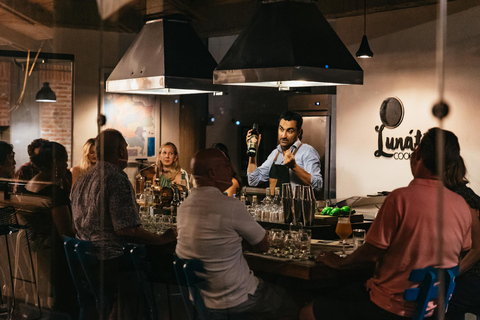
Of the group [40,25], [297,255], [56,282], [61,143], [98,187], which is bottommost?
[56,282]

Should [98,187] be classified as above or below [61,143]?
below

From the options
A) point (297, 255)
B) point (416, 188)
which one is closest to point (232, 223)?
point (297, 255)

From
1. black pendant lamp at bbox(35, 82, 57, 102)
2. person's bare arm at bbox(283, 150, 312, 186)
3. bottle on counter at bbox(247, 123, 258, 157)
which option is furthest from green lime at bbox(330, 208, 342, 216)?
black pendant lamp at bbox(35, 82, 57, 102)

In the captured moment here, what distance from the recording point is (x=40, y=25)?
3.03m

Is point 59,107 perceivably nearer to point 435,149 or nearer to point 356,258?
point 356,258

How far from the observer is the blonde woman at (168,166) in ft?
8.50

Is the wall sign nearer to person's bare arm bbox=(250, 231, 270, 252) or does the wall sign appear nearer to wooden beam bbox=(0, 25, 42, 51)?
person's bare arm bbox=(250, 231, 270, 252)

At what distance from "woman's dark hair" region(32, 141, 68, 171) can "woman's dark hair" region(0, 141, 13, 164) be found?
0.14 m

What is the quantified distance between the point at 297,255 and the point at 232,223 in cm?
30

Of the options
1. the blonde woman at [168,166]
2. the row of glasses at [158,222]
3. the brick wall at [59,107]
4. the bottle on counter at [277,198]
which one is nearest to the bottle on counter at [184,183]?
the blonde woman at [168,166]

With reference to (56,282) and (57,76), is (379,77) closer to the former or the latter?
(57,76)

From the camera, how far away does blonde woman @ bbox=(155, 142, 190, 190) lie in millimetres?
2592

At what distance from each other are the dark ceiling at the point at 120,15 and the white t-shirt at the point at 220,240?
2.62 feet

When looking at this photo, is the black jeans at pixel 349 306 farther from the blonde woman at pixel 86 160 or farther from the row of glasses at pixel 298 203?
the blonde woman at pixel 86 160
